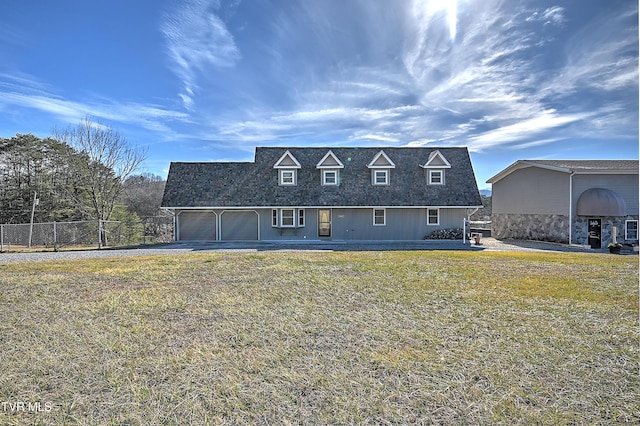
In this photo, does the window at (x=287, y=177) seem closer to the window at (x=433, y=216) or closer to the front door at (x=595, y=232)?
the window at (x=433, y=216)

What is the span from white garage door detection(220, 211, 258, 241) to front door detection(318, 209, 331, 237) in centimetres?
434

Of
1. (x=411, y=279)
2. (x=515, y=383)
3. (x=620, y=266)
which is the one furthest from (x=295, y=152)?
(x=515, y=383)

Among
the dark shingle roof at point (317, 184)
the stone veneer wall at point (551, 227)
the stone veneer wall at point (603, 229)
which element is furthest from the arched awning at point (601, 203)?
the dark shingle roof at point (317, 184)

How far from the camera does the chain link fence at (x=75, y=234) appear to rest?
18.3 m

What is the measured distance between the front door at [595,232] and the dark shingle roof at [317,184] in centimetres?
633

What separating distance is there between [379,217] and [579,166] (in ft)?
44.1

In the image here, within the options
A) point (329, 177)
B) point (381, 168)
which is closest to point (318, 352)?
point (329, 177)

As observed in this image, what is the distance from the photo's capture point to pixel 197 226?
22031 millimetres

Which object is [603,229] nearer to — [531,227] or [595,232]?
[595,232]

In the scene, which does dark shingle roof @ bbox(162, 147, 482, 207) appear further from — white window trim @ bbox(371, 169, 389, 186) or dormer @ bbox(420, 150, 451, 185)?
dormer @ bbox(420, 150, 451, 185)

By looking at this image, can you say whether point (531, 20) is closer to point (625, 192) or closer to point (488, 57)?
point (488, 57)

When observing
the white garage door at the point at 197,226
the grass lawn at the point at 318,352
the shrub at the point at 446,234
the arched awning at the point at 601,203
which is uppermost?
the arched awning at the point at 601,203

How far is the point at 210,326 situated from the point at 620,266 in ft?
44.7

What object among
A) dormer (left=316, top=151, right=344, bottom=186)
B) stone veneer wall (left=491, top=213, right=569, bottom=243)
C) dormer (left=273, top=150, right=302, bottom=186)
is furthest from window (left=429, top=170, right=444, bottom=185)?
dormer (left=273, top=150, right=302, bottom=186)
